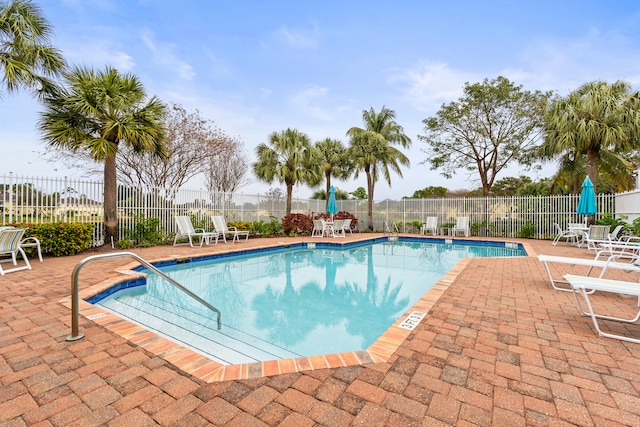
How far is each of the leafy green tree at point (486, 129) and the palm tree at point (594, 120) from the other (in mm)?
4295

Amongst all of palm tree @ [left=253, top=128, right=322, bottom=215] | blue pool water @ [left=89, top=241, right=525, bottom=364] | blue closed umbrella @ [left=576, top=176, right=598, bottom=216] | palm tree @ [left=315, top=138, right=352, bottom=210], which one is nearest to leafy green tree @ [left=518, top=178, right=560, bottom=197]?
blue closed umbrella @ [left=576, top=176, right=598, bottom=216]

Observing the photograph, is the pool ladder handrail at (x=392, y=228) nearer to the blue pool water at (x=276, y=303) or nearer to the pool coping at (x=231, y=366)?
the blue pool water at (x=276, y=303)

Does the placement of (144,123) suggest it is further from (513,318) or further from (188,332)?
(513,318)

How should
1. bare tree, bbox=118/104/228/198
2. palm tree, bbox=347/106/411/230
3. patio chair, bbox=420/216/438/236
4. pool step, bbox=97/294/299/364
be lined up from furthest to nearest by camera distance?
palm tree, bbox=347/106/411/230 < bare tree, bbox=118/104/228/198 < patio chair, bbox=420/216/438/236 < pool step, bbox=97/294/299/364

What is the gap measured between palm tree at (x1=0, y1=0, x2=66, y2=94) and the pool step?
5.88 meters

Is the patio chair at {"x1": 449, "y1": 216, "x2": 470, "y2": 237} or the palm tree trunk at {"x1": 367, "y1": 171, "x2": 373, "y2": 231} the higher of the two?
the palm tree trunk at {"x1": 367, "y1": 171, "x2": 373, "y2": 231}

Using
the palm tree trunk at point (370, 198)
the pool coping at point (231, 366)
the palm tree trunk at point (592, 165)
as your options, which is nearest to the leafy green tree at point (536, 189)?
the palm tree trunk at point (592, 165)

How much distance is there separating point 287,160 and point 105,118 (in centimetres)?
797

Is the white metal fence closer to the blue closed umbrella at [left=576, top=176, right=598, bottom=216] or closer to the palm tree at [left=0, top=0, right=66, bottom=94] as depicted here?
the blue closed umbrella at [left=576, top=176, right=598, bottom=216]

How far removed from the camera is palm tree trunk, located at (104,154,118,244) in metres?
8.34

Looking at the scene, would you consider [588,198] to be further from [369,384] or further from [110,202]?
[110,202]

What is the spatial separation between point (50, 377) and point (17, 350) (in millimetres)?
691

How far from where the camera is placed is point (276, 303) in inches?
178

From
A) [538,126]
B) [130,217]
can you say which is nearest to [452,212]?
[538,126]
